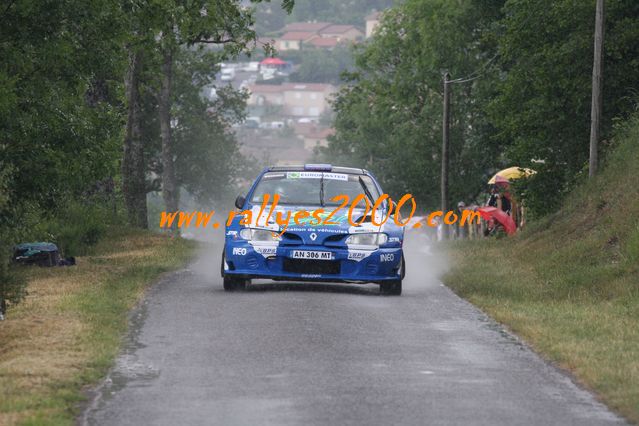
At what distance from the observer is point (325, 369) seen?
1237 cm

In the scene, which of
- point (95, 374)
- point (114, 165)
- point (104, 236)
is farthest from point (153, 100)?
point (95, 374)

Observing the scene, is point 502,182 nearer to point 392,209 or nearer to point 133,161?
point 133,161

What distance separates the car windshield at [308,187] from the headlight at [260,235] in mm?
989

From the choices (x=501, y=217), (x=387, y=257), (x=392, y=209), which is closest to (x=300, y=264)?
(x=387, y=257)

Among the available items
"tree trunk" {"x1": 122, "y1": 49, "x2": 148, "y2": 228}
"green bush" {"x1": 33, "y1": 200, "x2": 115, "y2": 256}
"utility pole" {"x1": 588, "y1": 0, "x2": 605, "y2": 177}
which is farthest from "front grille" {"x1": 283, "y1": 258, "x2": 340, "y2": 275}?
"tree trunk" {"x1": 122, "y1": 49, "x2": 148, "y2": 228}

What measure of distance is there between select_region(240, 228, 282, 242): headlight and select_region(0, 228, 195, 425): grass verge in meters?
1.47

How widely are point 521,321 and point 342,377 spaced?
15.5 feet

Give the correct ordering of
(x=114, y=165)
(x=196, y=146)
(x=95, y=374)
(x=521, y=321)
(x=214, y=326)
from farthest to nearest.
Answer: (x=196, y=146), (x=114, y=165), (x=521, y=321), (x=214, y=326), (x=95, y=374)

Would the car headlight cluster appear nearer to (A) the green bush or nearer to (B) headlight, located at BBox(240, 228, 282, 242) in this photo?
(B) headlight, located at BBox(240, 228, 282, 242)

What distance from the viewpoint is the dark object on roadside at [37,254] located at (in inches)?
928

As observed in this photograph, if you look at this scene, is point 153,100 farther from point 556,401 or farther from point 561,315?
point 556,401

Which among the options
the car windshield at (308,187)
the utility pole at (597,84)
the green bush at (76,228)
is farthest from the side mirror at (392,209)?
the utility pole at (597,84)

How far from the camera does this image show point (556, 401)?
436 inches

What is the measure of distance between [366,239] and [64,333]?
5.81 metres
